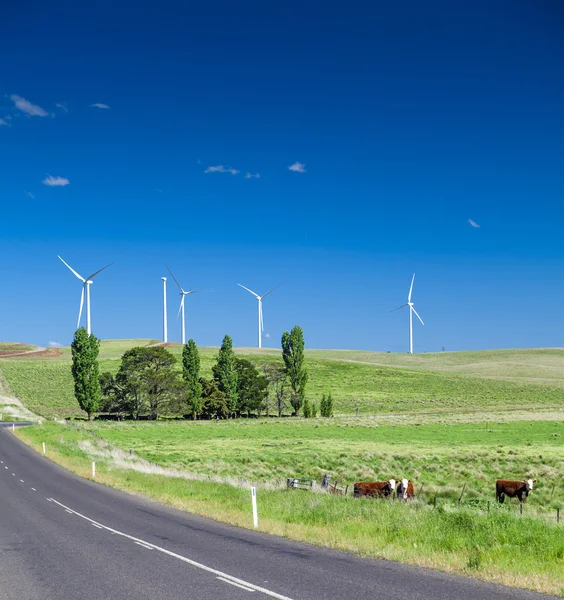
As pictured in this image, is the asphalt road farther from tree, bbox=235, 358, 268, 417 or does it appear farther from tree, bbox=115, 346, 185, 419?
tree, bbox=235, 358, 268, 417

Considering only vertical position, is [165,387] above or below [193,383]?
below

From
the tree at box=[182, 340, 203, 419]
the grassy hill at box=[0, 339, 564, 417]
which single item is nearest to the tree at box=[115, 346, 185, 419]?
the tree at box=[182, 340, 203, 419]

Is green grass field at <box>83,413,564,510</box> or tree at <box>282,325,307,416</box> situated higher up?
tree at <box>282,325,307,416</box>

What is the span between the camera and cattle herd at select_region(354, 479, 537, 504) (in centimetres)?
2678

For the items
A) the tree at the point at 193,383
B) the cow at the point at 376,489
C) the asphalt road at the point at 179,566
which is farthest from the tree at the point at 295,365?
the asphalt road at the point at 179,566

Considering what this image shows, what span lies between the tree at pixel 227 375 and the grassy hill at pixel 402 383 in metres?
16.3

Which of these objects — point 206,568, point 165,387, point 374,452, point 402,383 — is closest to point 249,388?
point 165,387

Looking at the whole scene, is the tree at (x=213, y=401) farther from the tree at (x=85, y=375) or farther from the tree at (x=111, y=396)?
the tree at (x=85, y=375)

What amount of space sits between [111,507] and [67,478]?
1226cm

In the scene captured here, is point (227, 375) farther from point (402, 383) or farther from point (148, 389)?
point (402, 383)

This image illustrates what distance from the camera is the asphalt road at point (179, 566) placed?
37.2 ft

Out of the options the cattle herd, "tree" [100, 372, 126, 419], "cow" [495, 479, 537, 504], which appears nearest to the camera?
the cattle herd

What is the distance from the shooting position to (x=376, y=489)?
27.6 m

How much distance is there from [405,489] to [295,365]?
239ft
